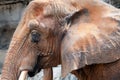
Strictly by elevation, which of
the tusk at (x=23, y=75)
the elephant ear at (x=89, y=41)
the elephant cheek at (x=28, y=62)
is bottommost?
the tusk at (x=23, y=75)

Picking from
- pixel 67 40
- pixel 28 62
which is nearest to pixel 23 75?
pixel 28 62

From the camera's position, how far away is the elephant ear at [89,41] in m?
1.40

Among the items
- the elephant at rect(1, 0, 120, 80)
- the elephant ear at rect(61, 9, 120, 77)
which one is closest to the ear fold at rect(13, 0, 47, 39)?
the elephant at rect(1, 0, 120, 80)

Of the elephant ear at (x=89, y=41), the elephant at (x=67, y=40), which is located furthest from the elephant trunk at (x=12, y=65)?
the elephant ear at (x=89, y=41)

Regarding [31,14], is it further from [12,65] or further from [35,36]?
[12,65]

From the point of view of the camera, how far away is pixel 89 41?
1.42 m

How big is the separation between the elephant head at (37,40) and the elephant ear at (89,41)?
45mm

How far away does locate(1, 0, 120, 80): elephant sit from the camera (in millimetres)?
1413

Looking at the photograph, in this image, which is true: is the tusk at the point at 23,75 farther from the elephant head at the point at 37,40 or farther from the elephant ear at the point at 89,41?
the elephant ear at the point at 89,41

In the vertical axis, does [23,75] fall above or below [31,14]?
below

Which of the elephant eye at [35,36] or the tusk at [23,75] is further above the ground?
the elephant eye at [35,36]

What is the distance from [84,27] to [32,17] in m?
0.20

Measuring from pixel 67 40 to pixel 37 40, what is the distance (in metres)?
0.12

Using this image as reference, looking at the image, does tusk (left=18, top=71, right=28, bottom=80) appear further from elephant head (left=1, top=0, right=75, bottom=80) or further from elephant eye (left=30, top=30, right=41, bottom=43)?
elephant eye (left=30, top=30, right=41, bottom=43)
